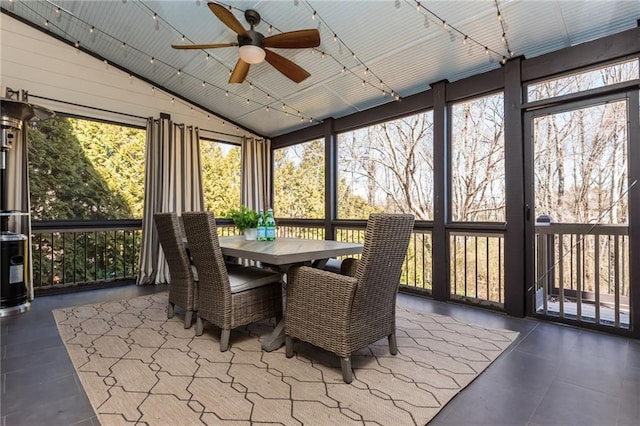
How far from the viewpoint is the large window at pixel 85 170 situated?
162 inches

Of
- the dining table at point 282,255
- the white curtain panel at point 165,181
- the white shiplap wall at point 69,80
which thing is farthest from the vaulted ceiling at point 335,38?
the dining table at point 282,255

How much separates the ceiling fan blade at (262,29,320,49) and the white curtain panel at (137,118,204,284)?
8.85 ft

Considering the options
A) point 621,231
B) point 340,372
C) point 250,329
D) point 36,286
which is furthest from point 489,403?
point 36,286

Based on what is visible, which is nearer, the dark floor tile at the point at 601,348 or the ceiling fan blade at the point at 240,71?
the dark floor tile at the point at 601,348

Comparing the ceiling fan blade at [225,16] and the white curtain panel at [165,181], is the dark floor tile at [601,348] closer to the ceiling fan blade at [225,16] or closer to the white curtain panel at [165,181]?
the ceiling fan blade at [225,16]

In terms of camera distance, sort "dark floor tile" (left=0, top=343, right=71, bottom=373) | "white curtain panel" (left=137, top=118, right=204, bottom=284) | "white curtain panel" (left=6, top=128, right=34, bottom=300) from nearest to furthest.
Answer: "dark floor tile" (left=0, top=343, right=71, bottom=373) → "white curtain panel" (left=6, top=128, right=34, bottom=300) → "white curtain panel" (left=137, top=118, right=204, bottom=284)

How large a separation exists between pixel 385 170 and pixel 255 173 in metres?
2.38

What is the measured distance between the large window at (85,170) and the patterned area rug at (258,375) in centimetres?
206

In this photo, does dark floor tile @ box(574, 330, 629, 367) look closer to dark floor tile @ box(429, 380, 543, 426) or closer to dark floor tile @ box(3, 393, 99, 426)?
dark floor tile @ box(429, 380, 543, 426)

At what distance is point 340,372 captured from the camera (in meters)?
2.02

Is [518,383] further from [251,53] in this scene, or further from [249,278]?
[251,53]

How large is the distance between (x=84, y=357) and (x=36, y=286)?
8.60ft

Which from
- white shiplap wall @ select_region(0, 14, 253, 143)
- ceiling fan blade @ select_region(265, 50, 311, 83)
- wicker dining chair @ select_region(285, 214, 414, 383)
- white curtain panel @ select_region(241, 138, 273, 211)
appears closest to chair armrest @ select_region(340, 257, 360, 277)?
wicker dining chair @ select_region(285, 214, 414, 383)

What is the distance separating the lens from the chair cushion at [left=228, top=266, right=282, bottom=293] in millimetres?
2395
